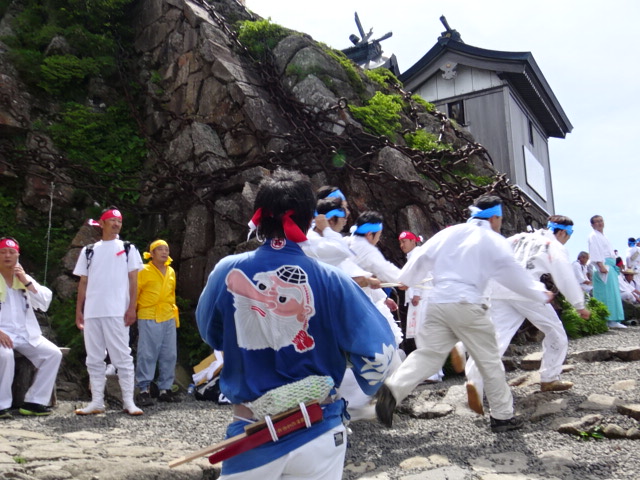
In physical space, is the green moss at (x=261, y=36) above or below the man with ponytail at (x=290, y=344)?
above

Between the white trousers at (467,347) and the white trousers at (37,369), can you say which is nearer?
the white trousers at (467,347)

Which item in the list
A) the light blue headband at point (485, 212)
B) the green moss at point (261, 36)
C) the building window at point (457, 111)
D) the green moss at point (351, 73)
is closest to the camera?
the light blue headband at point (485, 212)

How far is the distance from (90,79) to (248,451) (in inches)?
462

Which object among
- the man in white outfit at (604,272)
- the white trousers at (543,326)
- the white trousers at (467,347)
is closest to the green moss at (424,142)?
the man in white outfit at (604,272)

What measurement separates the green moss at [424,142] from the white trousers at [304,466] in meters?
9.73

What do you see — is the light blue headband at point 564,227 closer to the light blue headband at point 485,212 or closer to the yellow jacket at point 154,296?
the light blue headband at point 485,212

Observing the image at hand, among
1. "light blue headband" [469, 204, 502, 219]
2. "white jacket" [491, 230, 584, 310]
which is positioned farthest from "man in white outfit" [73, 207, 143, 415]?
"white jacket" [491, 230, 584, 310]

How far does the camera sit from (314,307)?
8.09 ft

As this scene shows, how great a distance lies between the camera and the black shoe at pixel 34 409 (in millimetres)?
6527

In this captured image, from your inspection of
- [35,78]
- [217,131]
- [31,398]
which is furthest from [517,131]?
[31,398]

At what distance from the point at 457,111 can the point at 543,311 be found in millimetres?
12965

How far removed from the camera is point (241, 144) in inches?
439

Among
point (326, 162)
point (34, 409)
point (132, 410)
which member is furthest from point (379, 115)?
point (34, 409)

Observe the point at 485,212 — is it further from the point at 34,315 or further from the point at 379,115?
the point at 379,115
